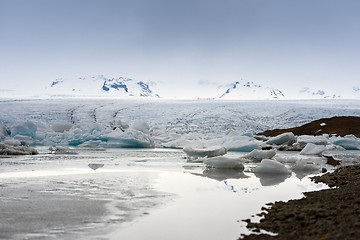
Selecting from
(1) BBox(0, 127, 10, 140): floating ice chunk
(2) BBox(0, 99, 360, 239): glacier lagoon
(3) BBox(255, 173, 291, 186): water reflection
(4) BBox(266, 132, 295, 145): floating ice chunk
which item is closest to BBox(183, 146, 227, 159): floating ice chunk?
(2) BBox(0, 99, 360, 239): glacier lagoon

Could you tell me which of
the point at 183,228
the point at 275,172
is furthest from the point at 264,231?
the point at 275,172

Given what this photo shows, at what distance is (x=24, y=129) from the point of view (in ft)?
63.2

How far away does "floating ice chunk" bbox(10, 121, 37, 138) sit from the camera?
19188mm

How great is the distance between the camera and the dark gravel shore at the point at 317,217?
364 centimetres

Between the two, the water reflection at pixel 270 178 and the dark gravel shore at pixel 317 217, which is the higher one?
the dark gravel shore at pixel 317 217

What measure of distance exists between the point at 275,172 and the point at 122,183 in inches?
127

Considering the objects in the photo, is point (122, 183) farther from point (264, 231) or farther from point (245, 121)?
point (245, 121)

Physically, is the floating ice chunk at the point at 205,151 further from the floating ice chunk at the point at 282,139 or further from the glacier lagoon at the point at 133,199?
the floating ice chunk at the point at 282,139

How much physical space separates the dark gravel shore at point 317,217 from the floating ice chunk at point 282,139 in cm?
1288

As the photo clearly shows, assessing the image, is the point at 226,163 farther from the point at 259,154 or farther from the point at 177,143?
the point at 177,143

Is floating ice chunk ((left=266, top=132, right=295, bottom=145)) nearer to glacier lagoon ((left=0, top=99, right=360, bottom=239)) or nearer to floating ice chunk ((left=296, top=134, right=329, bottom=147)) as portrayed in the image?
floating ice chunk ((left=296, top=134, right=329, bottom=147))

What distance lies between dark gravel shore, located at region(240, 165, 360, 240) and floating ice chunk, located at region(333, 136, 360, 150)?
1286cm

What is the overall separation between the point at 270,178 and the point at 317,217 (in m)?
4.10

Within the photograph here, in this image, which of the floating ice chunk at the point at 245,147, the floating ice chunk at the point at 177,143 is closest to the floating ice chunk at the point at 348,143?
the floating ice chunk at the point at 245,147
